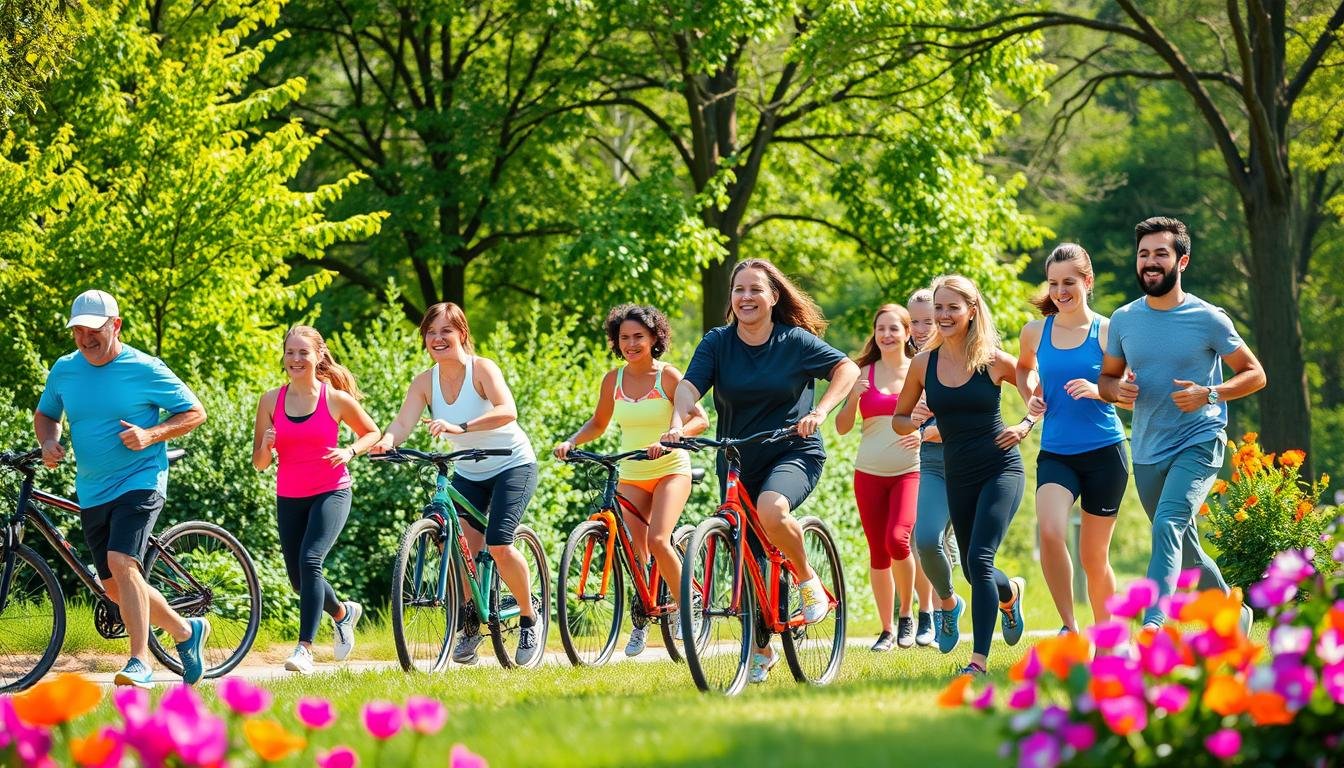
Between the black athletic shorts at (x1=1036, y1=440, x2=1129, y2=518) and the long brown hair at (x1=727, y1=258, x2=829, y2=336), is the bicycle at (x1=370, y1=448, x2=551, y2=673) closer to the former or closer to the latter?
the long brown hair at (x1=727, y1=258, x2=829, y2=336)

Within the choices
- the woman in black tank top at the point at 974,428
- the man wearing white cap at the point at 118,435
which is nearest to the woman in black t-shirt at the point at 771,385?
the woman in black tank top at the point at 974,428

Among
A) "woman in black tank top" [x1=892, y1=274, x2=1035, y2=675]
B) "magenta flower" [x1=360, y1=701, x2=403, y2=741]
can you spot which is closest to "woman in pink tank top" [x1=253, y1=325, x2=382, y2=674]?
"woman in black tank top" [x1=892, y1=274, x2=1035, y2=675]

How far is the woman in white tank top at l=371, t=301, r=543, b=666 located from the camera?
9148mm

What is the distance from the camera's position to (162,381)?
823 centimetres

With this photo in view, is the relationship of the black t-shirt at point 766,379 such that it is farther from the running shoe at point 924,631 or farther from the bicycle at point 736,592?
the running shoe at point 924,631

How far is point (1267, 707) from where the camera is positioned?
399 cm

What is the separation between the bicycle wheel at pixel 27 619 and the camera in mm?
8406

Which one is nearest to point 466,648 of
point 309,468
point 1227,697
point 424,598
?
point 424,598

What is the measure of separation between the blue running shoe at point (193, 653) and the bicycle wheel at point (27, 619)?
63 cm

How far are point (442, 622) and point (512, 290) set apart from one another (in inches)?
662

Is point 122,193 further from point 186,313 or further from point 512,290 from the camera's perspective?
point 512,290

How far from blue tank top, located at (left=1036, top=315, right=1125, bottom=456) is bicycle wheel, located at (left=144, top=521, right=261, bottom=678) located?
4.74m


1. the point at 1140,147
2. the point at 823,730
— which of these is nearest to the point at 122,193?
the point at 823,730

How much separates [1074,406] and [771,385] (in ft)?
5.22
